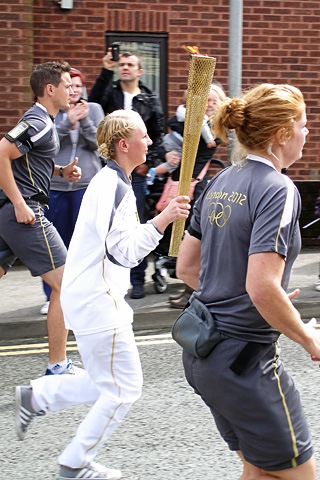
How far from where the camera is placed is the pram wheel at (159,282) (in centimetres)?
781

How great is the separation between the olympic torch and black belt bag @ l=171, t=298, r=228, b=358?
2.26 feet

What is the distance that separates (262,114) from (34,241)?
9.31 ft

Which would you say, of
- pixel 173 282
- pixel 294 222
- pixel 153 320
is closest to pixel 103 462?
pixel 294 222

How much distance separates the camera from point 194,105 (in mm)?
3457

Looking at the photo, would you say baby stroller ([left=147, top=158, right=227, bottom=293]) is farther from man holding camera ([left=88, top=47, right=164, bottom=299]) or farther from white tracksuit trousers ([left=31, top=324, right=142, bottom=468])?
white tracksuit trousers ([left=31, top=324, right=142, bottom=468])

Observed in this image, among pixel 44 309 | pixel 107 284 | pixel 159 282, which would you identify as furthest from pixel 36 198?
pixel 159 282

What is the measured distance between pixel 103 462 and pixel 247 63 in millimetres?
7118

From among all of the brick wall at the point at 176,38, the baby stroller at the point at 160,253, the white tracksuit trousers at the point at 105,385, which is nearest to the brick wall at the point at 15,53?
the brick wall at the point at 176,38

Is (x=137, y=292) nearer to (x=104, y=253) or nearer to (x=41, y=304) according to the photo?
(x=41, y=304)

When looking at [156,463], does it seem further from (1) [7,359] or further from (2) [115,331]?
(1) [7,359]

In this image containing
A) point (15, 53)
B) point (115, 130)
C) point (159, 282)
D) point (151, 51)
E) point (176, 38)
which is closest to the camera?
point (115, 130)

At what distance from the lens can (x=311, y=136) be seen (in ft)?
35.3

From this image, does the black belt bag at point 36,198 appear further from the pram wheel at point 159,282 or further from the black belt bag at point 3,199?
the pram wheel at point 159,282

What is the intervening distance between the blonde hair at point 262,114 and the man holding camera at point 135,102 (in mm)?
4476
